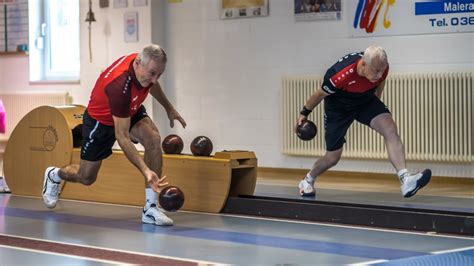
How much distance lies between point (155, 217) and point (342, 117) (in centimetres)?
190

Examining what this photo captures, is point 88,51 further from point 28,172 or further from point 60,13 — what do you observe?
point 28,172

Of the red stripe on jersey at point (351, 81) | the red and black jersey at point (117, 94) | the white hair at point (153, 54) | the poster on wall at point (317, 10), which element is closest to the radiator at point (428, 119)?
the poster on wall at point (317, 10)

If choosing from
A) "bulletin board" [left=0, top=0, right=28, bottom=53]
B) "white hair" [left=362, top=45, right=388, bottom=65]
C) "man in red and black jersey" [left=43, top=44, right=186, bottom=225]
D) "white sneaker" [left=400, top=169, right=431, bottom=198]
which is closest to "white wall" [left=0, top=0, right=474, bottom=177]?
"bulletin board" [left=0, top=0, right=28, bottom=53]

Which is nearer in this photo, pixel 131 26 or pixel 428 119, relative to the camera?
pixel 428 119

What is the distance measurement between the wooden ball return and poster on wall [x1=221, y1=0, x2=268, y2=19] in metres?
2.99

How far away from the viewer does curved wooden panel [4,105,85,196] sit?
792 cm

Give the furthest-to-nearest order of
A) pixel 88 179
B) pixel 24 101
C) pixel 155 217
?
pixel 24 101, pixel 88 179, pixel 155 217

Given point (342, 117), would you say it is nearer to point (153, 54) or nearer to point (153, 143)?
point (153, 143)

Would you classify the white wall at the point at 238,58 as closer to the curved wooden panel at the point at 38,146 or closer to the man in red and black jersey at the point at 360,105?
the man in red and black jersey at the point at 360,105

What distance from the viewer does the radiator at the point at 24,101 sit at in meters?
12.1

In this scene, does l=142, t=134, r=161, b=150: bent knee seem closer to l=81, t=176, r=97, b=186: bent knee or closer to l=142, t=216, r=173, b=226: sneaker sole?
l=142, t=216, r=173, b=226: sneaker sole

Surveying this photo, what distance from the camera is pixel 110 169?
301 inches

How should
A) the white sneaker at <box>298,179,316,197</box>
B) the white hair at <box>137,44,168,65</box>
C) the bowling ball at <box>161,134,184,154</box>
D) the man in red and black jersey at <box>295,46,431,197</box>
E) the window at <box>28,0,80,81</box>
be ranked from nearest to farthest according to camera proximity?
the white hair at <box>137,44,168,65</box>, the man in red and black jersey at <box>295,46,431,197</box>, the bowling ball at <box>161,134,184,154</box>, the white sneaker at <box>298,179,316,197</box>, the window at <box>28,0,80,81</box>

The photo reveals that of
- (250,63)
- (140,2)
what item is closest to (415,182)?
(250,63)
